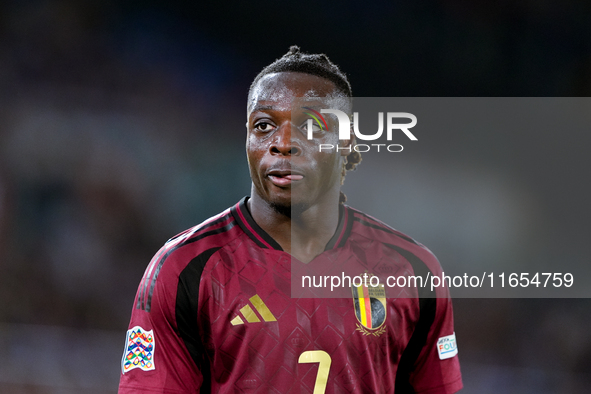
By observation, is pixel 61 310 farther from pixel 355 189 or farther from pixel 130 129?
pixel 355 189

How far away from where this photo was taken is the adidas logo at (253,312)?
2.06m

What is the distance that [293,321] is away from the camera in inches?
82.7

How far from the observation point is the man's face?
214 cm

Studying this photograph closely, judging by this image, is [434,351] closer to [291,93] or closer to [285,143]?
[285,143]

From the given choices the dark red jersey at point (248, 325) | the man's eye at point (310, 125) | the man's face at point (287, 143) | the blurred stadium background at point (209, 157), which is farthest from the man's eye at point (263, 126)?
the blurred stadium background at point (209, 157)

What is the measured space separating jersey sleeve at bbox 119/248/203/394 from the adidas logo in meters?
0.25

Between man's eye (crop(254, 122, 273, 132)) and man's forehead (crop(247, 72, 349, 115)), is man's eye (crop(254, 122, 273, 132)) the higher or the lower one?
the lower one

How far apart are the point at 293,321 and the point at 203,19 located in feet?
16.3

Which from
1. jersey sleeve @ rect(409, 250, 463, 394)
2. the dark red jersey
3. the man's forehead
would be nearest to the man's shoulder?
the dark red jersey

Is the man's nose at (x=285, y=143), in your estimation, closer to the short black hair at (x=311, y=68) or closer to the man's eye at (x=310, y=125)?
the man's eye at (x=310, y=125)

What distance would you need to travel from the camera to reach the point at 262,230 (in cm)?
225

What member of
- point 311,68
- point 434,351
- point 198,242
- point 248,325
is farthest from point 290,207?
point 434,351

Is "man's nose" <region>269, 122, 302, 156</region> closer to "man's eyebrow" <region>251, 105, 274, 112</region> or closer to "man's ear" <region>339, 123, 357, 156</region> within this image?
"man's eyebrow" <region>251, 105, 274, 112</region>

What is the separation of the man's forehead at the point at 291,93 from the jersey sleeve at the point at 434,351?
0.99m
